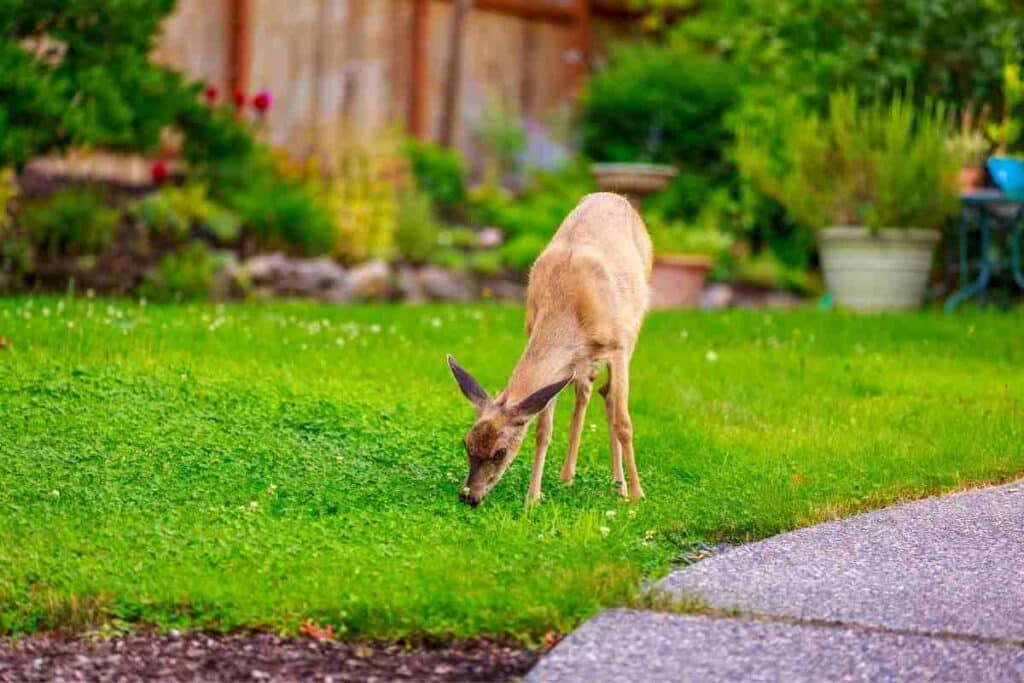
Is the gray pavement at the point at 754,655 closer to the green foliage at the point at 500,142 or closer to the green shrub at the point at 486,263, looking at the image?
the green shrub at the point at 486,263

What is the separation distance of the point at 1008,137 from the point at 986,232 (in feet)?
5.07

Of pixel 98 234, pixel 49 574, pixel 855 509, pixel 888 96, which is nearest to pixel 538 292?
pixel 855 509

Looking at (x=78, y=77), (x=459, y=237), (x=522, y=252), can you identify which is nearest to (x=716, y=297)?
(x=522, y=252)

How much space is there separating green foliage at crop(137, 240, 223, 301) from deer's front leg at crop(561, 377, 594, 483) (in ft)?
19.3

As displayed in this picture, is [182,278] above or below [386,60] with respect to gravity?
below

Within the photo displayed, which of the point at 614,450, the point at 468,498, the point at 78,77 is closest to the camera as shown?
the point at 468,498

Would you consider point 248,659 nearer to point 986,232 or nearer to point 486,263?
point 986,232

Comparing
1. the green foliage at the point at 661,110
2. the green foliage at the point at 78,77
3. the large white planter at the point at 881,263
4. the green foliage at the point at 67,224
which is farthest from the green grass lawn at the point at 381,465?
the green foliage at the point at 661,110

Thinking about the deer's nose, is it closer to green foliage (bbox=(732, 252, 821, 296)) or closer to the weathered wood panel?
the weathered wood panel

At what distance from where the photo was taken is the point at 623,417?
5.88 m

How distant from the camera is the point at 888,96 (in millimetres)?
14062

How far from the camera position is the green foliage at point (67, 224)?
1132cm

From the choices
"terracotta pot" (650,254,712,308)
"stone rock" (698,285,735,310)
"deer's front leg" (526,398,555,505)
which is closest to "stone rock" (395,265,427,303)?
"terracotta pot" (650,254,712,308)

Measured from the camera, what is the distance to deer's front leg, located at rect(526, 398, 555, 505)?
5.68m
